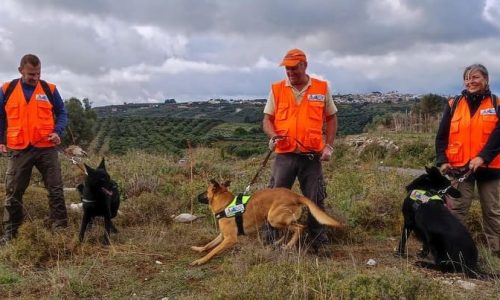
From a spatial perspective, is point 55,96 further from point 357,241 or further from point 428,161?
point 428,161

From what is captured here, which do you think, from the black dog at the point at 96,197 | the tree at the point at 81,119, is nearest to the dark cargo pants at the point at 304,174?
the black dog at the point at 96,197

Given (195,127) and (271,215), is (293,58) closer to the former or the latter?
(271,215)

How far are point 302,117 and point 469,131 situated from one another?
189cm

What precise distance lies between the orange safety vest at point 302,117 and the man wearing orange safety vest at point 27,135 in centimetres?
305

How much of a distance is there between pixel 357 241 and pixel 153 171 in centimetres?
522

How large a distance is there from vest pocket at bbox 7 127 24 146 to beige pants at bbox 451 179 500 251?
5442 mm

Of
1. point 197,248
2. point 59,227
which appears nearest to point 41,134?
point 59,227

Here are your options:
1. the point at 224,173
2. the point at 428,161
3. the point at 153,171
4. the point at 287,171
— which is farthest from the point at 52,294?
the point at 428,161

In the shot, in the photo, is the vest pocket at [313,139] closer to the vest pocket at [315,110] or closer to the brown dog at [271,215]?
the vest pocket at [315,110]

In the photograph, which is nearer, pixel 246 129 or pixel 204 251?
pixel 204 251

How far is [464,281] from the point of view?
445cm

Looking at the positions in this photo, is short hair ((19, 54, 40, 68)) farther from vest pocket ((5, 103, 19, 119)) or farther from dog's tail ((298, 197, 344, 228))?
dog's tail ((298, 197, 344, 228))

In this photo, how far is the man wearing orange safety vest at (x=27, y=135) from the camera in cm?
593

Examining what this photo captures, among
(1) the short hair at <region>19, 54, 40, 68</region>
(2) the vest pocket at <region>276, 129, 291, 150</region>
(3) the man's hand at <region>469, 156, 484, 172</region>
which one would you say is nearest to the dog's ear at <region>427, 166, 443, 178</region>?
(3) the man's hand at <region>469, 156, 484, 172</region>
